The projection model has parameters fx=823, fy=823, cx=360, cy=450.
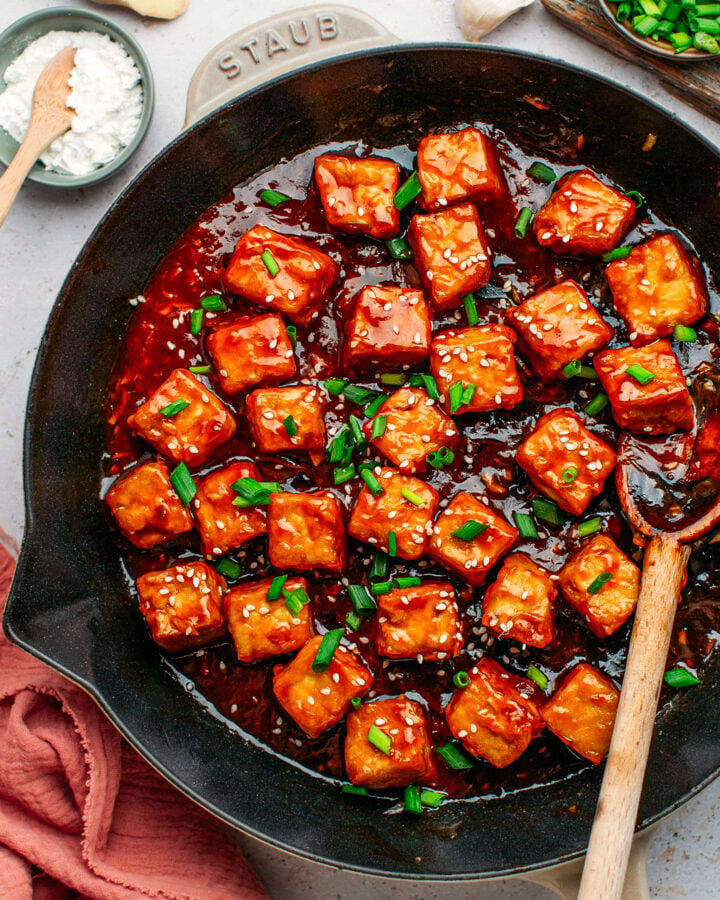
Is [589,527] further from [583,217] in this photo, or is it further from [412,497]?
[583,217]

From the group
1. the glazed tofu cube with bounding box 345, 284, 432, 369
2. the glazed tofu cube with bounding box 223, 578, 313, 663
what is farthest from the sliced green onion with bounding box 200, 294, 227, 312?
the glazed tofu cube with bounding box 223, 578, 313, 663

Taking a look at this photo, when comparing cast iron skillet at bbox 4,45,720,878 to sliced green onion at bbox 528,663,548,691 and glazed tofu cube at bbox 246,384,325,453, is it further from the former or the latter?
glazed tofu cube at bbox 246,384,325,453

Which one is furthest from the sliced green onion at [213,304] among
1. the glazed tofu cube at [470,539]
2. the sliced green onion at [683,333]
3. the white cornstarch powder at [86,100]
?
the sliced green onion at [683,333]

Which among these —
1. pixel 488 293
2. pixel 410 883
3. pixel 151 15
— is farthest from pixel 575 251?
pixel 410 883

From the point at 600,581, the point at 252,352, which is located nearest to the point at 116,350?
the point at 252,352

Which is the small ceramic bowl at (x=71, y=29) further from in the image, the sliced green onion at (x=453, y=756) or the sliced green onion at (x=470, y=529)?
the sliced green onion at (x=453, y=756)
